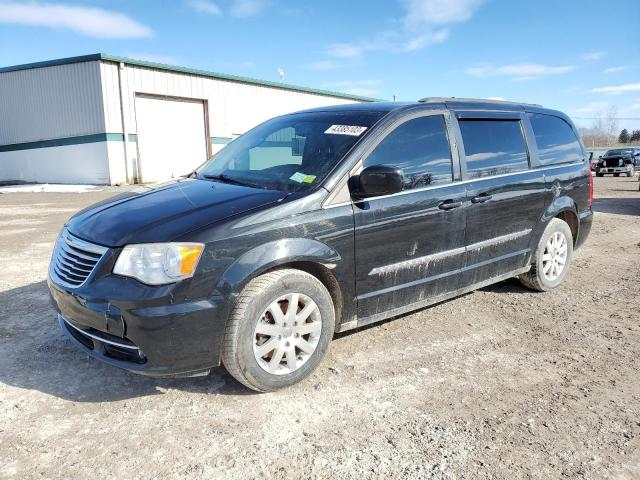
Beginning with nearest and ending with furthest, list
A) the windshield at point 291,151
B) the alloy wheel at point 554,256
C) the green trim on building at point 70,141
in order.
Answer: the windshield at point 291,151
the alloy wheel at point 554,256
the green trim on building at point 70,141

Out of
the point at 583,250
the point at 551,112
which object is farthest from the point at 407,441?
the point at 583,250

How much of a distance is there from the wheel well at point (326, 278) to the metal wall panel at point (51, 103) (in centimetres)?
1874

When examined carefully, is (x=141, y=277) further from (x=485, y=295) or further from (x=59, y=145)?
(x=59, y=145)

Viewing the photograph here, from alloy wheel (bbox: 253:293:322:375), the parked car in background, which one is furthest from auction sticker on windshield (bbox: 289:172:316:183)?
the parked car in background

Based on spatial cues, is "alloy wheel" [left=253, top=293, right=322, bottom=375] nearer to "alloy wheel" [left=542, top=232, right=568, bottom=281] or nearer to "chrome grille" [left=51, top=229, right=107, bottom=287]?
"chrome grille" [left=51, top=229, right=107, bottom=287]

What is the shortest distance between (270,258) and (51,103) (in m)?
21.5

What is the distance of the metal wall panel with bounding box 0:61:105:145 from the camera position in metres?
19.6

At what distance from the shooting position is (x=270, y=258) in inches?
119

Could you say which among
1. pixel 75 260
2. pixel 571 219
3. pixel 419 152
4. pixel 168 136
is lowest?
pixel 571 219

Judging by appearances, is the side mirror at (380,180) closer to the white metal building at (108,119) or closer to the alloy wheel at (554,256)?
the alloy wheel at (554,256)

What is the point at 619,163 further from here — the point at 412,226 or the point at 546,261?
the point at 412,226

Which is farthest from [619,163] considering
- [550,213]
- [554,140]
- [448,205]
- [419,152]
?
[419,152]

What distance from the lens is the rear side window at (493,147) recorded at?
4281mm

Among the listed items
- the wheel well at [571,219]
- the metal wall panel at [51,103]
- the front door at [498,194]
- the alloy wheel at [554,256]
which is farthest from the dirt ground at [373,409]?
the metal wall panel at [51,103]
